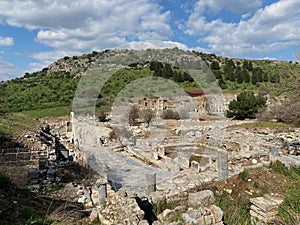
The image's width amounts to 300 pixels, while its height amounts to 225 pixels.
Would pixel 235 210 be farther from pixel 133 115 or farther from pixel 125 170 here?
pixel 133 115

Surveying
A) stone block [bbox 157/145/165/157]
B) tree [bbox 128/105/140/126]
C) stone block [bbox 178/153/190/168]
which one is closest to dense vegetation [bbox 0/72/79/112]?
tree [bbox 128/105/140/126]

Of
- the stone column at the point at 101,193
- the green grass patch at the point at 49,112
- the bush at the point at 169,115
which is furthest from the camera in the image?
the bush at the point at 169,115

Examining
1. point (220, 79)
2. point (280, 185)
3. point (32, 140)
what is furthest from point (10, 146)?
point (220, 79)

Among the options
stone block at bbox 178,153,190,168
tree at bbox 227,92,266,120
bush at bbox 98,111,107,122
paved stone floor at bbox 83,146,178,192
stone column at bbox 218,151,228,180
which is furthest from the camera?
tree at bbox 227,92,266,120

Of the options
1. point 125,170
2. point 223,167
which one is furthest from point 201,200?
point 125,170

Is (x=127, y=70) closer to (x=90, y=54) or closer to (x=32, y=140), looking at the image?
(x=90, y=54)

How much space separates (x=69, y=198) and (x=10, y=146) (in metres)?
7.47

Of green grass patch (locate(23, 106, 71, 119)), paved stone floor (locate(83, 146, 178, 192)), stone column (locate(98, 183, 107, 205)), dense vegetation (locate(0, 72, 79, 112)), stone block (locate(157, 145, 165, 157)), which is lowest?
paved stone floor (locate(83, 146, 178, 192))

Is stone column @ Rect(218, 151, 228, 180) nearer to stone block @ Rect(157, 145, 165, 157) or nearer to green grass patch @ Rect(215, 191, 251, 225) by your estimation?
green grass patch @ Rect(215, 191, 251, 225)

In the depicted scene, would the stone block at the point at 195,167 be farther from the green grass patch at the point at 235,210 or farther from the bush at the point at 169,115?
the bush at the point at 169,115

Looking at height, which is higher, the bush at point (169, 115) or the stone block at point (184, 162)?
the bush at point (169, 115)

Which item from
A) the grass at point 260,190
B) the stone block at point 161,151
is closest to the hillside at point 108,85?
the stone block at point 161,151

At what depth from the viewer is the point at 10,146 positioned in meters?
13.9

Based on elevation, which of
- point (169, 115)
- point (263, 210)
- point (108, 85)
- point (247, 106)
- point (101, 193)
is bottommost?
point (101, 193)
